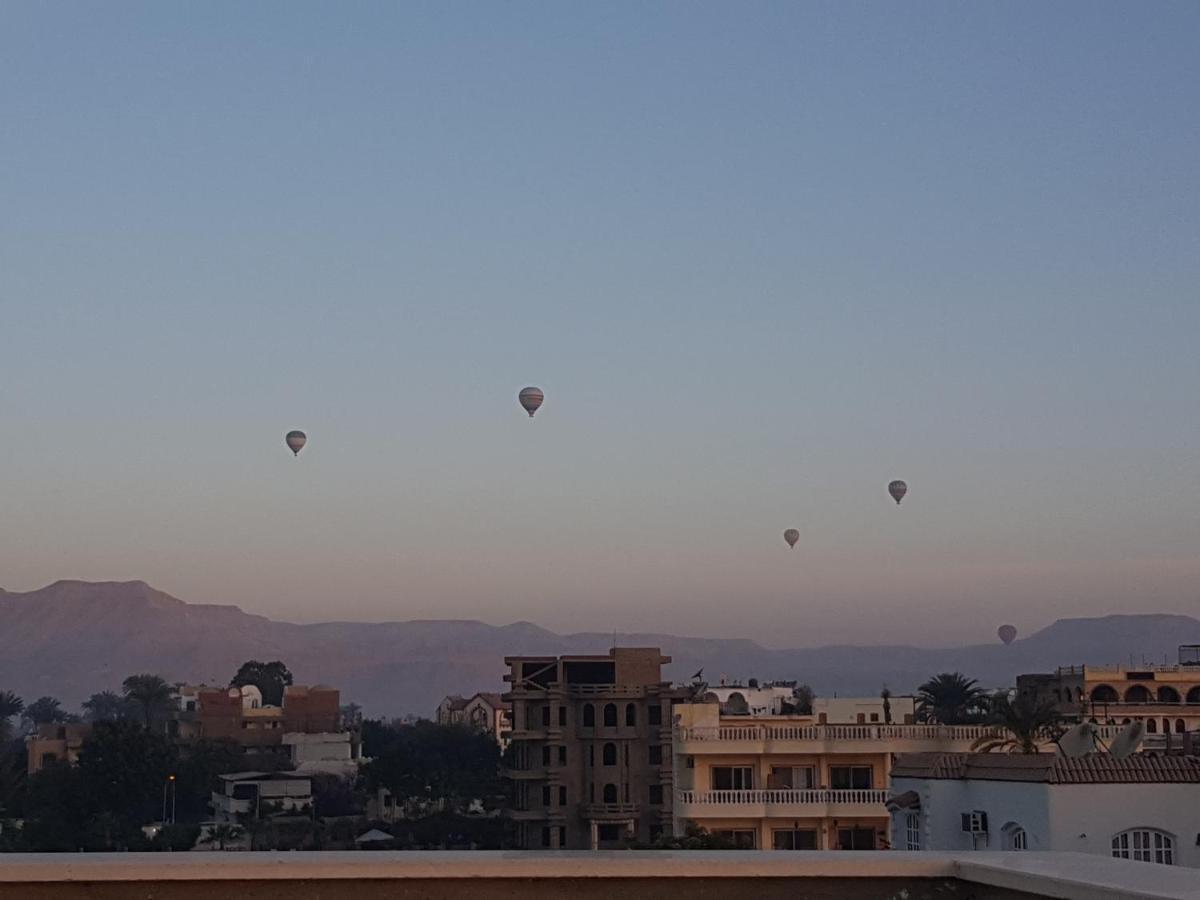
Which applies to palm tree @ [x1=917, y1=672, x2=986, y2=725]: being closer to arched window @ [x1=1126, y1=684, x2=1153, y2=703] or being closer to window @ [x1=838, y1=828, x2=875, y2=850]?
arched window @ [x1=1126, y1=684, x2=1153, y2=703]

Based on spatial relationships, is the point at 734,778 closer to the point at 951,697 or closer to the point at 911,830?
the point at 911,830

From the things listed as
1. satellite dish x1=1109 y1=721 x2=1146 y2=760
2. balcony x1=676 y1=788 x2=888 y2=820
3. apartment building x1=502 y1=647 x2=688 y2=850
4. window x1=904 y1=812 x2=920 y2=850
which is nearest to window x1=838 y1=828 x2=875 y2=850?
balcony x1=676 y1=788 x2=888 y2=820

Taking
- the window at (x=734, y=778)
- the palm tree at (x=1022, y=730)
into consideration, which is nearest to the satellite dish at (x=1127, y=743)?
the palm tree at (x=1022, y=730)

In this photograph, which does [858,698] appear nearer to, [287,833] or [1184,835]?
[287,833]

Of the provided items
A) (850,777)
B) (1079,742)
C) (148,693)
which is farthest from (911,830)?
(148,693)

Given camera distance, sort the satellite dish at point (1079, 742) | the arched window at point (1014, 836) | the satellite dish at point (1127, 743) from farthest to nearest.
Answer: the satellite dish at point (1079, 742)
the satellite dish at point (1127, 743)
the arched window at point (1014, 836)

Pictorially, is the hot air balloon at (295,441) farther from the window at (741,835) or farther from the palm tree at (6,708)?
the palm tree at (6,708)
